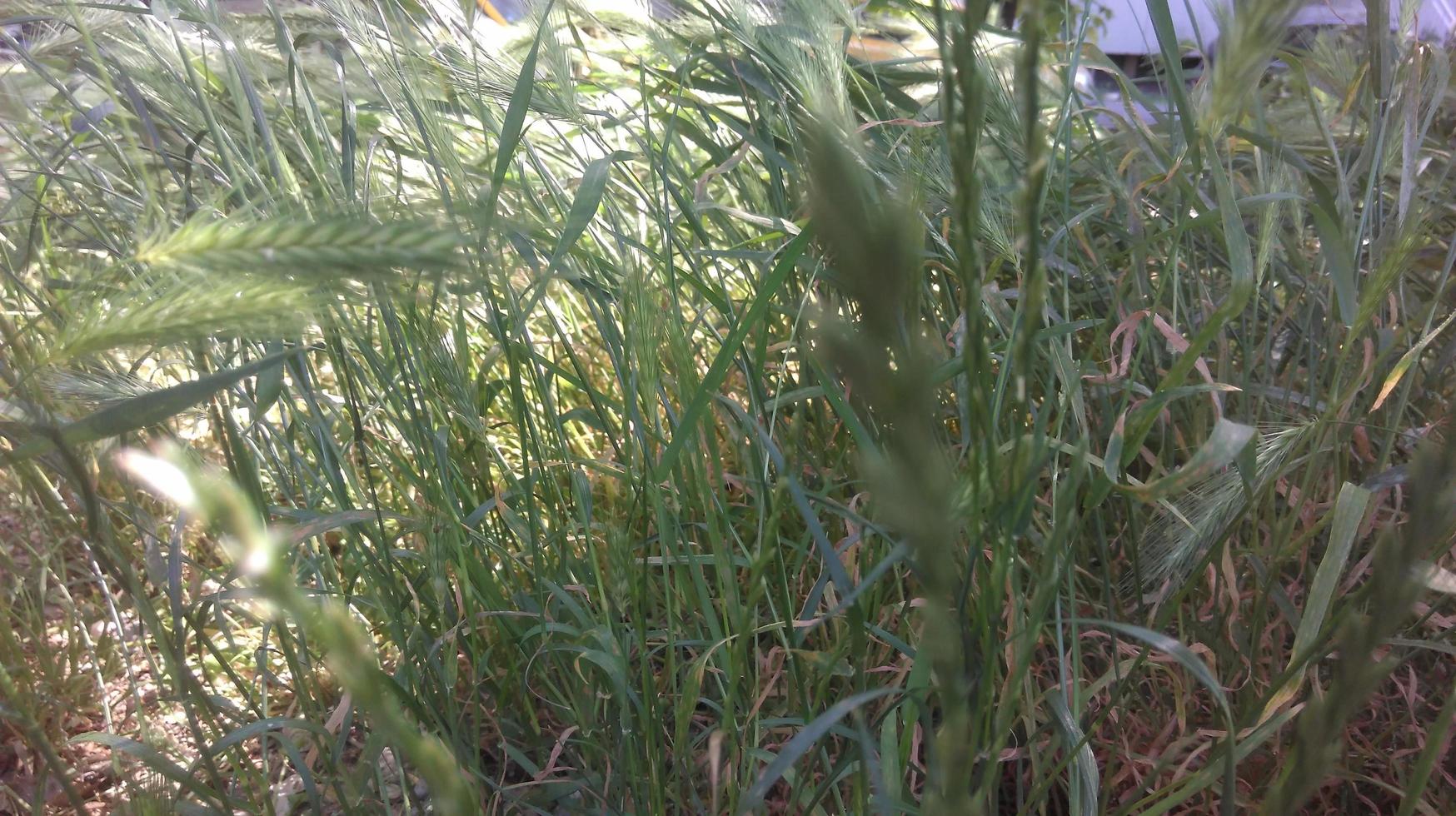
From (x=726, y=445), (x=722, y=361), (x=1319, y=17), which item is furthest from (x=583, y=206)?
(x=1319, y=17)

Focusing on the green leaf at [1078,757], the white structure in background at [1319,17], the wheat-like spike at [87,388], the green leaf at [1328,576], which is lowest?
the green leaf at [1078,757]

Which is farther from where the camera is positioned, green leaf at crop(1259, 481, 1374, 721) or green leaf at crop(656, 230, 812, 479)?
green leaf at crop(656, 230, 812, 479)

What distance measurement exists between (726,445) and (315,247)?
1110 millimetres

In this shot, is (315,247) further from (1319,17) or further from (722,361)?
(1319,17)

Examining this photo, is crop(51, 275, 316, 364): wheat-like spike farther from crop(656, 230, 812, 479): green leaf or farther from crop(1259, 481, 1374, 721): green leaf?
crop(1259, 481, 1374, 721): green leaf

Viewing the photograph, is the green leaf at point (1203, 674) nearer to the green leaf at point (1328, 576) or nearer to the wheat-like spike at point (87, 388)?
the green leaf at point (1328, 576)

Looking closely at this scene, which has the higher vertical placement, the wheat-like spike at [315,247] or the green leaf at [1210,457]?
the wheat-like spike at [315,247]

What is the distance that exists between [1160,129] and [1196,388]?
1.04m

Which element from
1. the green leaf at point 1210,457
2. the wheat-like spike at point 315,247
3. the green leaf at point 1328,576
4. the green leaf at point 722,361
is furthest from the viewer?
the green leaf at point 722,361

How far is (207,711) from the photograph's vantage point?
896mm

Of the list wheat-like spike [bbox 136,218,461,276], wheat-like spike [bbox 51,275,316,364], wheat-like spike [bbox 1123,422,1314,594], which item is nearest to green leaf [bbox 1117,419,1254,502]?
wheat-like spike [bbox 1123,422,1314,594]

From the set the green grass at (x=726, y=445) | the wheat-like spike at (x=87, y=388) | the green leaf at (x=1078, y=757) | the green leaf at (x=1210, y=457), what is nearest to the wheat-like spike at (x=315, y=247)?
the green grass at (x=726, y=445)

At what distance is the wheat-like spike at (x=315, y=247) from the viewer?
53cm

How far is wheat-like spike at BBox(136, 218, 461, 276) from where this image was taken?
532 millimetres
